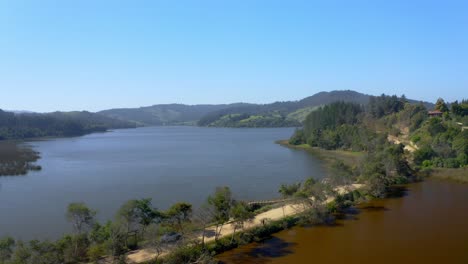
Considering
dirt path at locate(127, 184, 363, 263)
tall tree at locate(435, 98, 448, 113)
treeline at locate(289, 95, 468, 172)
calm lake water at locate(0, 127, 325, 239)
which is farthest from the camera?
tall tree at locate(435, 98, 448, 113)

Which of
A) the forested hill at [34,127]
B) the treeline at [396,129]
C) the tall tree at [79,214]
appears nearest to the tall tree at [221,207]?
the tall tree at [79,214]

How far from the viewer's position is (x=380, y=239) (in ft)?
81.2

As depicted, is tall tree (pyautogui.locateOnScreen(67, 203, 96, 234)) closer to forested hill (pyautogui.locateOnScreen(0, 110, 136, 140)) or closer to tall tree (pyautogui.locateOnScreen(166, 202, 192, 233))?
tall tree (pyautogui.locateOnScreen(166, 202, 192, 233))

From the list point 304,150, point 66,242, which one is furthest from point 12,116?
point 66,242

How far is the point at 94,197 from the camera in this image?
1468 inches

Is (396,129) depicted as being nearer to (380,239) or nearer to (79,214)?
(380,239)

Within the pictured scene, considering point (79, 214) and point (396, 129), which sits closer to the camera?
point (79, 214)

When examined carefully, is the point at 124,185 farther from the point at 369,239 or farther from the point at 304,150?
the point at 304,150

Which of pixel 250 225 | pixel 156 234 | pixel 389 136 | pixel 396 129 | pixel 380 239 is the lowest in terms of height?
pixel 380 239

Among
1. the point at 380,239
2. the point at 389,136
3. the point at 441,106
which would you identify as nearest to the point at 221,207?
the point at 380,239

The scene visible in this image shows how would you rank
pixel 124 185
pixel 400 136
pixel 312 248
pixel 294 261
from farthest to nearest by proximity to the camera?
pixel 400 136, pixel 124 185, pixel 312 248, pixel 294 261

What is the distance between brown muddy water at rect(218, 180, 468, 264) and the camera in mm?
21859

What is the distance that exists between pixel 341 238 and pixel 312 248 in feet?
9.29

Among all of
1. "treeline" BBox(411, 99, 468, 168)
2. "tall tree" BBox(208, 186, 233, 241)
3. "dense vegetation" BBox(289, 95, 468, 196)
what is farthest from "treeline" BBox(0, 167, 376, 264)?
"treeline" BBox(411, 99, 468, 168)
